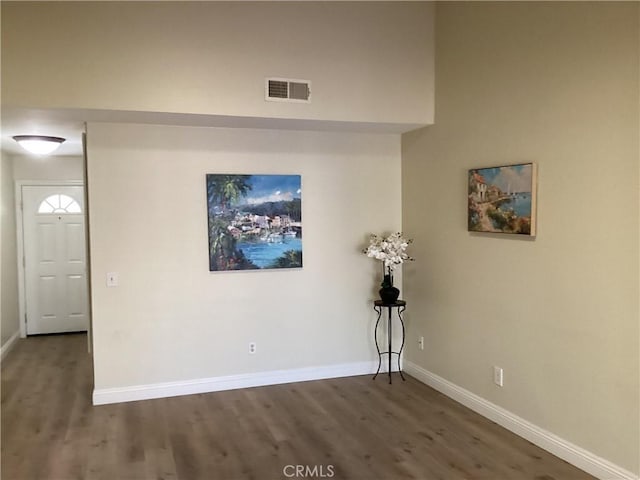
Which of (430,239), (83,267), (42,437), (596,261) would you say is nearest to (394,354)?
(430,239)

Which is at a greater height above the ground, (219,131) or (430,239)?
(219,131)

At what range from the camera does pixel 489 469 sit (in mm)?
3227

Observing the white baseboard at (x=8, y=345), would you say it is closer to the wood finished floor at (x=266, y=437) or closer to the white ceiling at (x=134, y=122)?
the wood finished floor at (x=266, y=437)

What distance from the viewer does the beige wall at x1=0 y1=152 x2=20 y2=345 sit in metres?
6.23

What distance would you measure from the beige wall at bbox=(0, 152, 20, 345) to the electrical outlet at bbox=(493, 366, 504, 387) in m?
5.24

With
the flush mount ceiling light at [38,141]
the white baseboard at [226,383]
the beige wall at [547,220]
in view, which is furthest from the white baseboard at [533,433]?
the flush mount ceiling light at [38,141]

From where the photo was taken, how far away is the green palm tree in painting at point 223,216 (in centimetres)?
458

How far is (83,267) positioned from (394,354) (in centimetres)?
442

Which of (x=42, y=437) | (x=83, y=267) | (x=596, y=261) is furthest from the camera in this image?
(x=83, y=267)

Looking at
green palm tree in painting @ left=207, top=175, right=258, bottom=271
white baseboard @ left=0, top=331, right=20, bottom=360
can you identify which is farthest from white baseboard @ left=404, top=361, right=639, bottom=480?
white baseboard @ left=0, top=331, right=20, bottom=360

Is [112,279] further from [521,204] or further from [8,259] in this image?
[521,204]

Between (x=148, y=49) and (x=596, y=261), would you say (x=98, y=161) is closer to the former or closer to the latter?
(x=148, y=49)

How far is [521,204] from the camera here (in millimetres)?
3590
